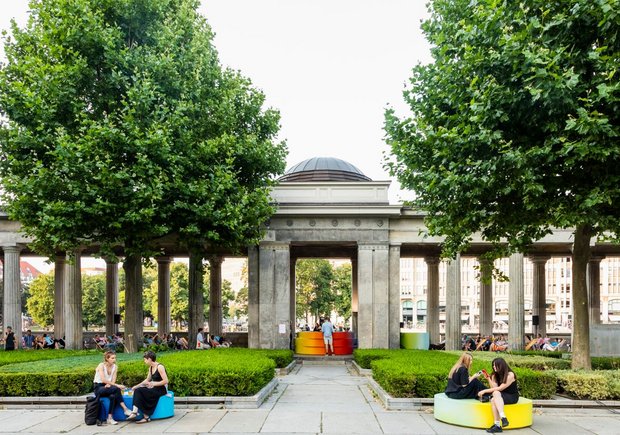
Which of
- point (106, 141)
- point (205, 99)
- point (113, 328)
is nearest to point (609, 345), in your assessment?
point (205, 99)

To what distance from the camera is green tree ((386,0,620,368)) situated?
14.2 m

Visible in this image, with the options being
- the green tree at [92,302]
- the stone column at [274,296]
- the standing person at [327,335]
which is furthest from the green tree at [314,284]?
the stone column at [274,296]

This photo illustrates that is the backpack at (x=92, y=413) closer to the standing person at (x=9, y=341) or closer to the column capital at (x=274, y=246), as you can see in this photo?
the column capital at (x=274, y=246)

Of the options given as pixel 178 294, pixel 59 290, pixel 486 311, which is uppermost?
pixel 59 290

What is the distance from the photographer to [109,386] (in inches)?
504

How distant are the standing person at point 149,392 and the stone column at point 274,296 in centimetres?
1679

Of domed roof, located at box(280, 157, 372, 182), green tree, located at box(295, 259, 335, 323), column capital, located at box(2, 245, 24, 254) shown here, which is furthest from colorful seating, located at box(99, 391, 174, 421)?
green tree, located at box(295, 259, 335, 323)

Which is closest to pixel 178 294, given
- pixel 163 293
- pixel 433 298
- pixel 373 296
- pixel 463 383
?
pixel 163 293

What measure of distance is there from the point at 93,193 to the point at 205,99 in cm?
728

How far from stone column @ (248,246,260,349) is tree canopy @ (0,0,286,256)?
3.89 metres

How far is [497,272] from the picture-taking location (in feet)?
69.9

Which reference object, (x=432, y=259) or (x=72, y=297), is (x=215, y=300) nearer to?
(x=72, y=297)

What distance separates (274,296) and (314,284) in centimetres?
3894

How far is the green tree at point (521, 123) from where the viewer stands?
14219mm
